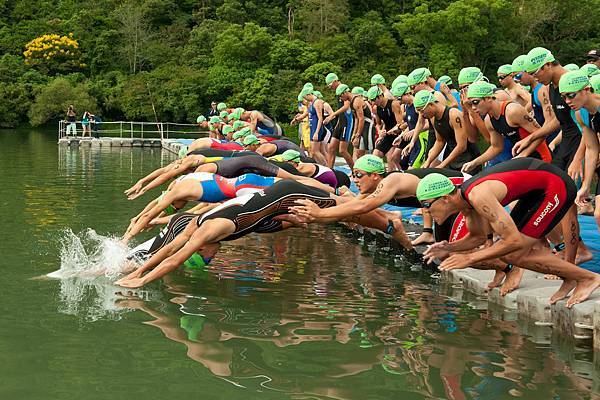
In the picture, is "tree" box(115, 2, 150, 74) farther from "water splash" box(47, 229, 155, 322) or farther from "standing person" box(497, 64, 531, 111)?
"standing person" box(497, 64, 531, 111)

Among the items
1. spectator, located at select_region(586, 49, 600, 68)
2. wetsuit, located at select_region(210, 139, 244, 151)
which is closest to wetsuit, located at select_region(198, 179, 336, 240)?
spectator, located at select_region(586, 49, 600, 68)

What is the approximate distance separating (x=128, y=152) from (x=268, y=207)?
27.6 meters

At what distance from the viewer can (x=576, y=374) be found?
564 cm

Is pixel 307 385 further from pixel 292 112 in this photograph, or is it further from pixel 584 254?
pixel 292 112

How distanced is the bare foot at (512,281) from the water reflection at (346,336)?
0.36 metres

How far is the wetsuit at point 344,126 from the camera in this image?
16.1m

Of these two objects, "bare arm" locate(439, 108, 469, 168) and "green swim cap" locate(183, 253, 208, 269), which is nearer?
"green swim cap" locate(183, 253, 208, 269)

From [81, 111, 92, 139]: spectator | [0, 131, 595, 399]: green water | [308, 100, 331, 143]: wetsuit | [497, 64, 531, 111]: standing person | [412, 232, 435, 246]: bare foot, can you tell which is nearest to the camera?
[0, 131, 595, 399]: green water

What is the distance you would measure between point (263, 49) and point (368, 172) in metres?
44.6

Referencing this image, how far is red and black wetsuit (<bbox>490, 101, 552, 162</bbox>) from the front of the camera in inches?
343

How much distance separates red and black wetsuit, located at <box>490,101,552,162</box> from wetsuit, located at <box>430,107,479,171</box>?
4.50 ft

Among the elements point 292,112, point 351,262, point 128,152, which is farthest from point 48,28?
point 351,262

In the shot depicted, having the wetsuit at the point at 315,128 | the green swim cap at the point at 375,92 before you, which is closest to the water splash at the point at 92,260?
the green swim cap at the point at 375,92

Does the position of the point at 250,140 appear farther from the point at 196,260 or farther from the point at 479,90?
the point at 479,90
